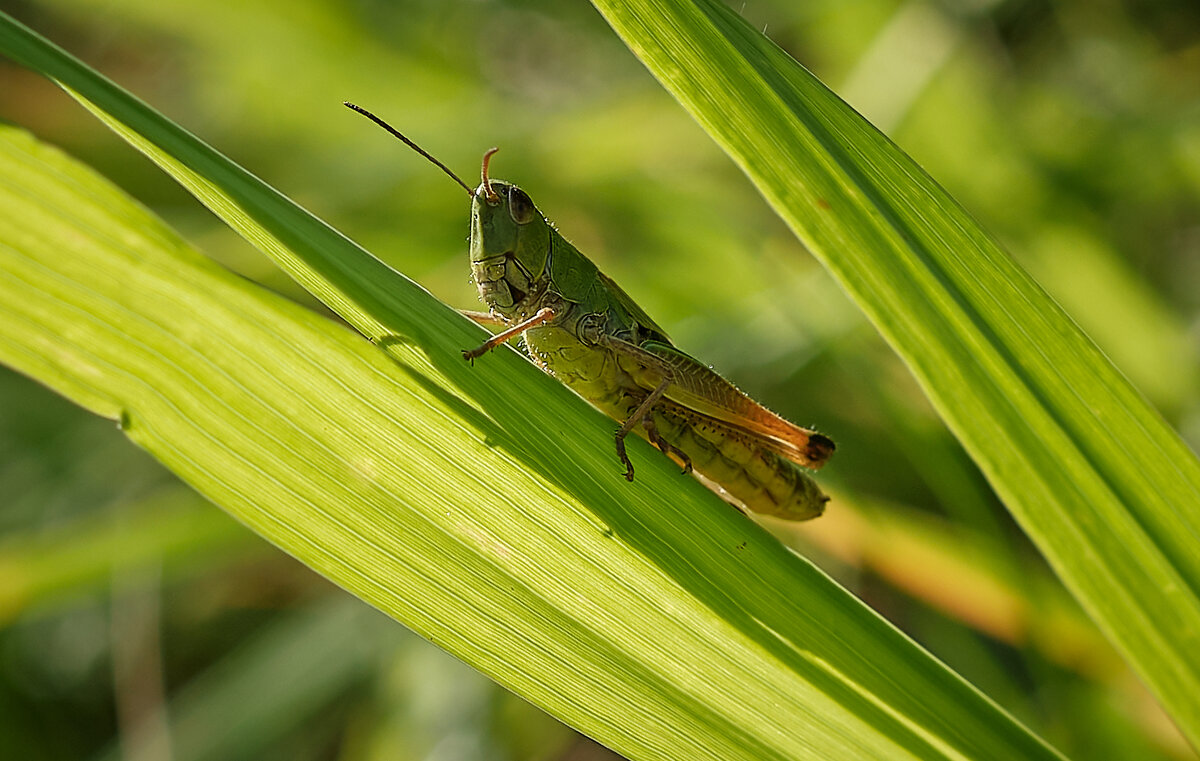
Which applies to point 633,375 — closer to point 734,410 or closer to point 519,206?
point 734,410

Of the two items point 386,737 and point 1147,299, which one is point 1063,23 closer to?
point 1147,299

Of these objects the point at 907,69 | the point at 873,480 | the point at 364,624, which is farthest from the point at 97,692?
the point at 907,69

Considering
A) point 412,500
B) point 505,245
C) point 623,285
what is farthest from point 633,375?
point 623,285

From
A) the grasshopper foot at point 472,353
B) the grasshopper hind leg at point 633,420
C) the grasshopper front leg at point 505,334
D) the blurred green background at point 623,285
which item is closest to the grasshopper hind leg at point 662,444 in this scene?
the grasshopper hind leg at point 633,420

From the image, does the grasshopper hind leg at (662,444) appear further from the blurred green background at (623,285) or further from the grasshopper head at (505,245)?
the blurred green background at (623,285)

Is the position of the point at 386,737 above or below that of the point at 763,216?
below

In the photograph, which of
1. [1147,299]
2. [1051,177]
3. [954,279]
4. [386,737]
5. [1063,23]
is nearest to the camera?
[954,279]

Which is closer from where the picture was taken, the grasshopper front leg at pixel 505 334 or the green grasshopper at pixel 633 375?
the grasshopper front leg at pixel 505 334
